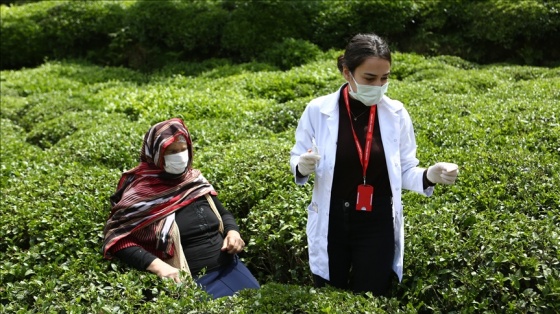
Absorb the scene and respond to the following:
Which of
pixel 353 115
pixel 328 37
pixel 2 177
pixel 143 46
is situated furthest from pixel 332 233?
pixel 143 46

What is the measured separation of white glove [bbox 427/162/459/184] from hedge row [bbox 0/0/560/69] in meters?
7.86

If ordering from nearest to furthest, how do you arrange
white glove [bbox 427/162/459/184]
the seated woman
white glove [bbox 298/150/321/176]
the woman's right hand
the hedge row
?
white glove [bbox 427/162/459/184], white glove [bbox 298/150/321/176], the woman's right hand, the seated woman, the hedge row

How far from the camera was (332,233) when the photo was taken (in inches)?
136

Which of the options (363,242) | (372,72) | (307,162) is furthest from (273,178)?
(372,72)

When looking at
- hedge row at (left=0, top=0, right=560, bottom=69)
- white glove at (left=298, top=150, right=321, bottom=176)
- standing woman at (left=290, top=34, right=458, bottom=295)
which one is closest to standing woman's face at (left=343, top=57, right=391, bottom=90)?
standing woman at (left=290, top=34, right=458, bottom=295)

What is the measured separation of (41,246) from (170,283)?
1.39 metres

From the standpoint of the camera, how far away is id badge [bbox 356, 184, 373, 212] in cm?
333

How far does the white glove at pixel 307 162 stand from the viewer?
10.6 ft

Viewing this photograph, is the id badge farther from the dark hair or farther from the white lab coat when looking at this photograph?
the dark hair

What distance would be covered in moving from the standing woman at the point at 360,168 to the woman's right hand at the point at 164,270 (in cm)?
87

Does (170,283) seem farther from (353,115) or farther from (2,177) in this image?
(2,177)

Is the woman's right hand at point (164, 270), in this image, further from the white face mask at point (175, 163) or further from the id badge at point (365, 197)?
the id badge at point (365, 197)

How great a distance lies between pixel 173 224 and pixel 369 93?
5.13 feet

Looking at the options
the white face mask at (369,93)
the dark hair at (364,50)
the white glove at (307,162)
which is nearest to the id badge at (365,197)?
the white glove at (307,162)
